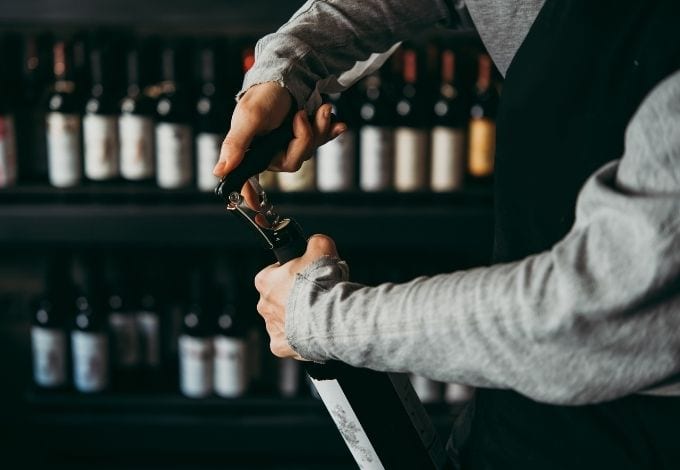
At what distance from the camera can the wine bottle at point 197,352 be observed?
75.7 inches

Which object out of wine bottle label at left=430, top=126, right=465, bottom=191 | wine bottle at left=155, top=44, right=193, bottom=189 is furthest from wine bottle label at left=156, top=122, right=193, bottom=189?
wine bottle label at left=430, top=126, right=465, bottom=191

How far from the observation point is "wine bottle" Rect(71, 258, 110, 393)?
1952 millimetres

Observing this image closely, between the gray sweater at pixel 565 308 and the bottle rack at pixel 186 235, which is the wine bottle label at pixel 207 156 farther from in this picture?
the gray sweater at pixel 565 308

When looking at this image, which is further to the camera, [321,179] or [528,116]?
[321,179]

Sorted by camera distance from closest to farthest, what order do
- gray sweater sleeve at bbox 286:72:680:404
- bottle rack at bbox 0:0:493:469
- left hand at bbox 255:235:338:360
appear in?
gray sweater sleeve at bbox 286:72:680:404 → left hand at bbox 255:235:338:360 → bottle rack at bbox 0:0:493:469

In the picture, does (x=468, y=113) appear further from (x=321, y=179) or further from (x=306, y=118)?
(x=306, y=118)

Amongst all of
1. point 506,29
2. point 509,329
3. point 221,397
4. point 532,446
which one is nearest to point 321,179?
point 221,397

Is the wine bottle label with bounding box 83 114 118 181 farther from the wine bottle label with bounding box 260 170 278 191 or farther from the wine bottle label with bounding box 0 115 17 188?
the wine bottle label with bounding box 260 170 278 191

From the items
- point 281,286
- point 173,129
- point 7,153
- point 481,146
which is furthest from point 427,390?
point 281,286

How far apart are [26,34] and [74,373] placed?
76cm

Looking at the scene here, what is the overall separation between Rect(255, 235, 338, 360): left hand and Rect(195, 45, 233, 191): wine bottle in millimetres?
1021

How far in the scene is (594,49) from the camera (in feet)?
2.38

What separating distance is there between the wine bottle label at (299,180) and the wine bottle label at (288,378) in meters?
0.38

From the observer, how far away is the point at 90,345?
1.95 m
